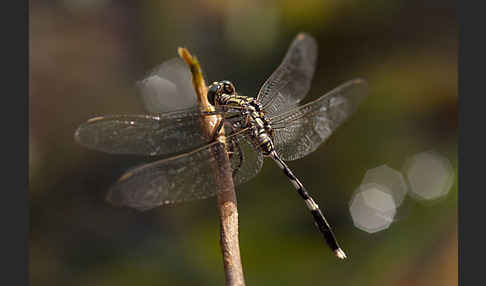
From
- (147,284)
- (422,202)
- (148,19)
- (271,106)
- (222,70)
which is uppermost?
(148,19)

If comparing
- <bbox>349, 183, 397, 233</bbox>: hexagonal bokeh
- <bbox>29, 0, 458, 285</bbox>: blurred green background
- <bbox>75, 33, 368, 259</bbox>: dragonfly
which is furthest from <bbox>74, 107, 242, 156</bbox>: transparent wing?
<bbox>349, 183, 397, 233</bbox>: hexagonal bokeh

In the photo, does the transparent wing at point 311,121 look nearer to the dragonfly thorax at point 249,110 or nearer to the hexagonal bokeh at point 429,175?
the dragonfly thorax at point 249,110

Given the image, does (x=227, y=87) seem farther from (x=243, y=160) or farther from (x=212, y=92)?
(x=243, y=160)

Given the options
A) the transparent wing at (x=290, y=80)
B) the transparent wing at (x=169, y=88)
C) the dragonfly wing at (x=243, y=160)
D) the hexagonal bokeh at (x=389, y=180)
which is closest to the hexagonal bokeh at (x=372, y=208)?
the hexagonal bokeh at (x=389, y=180)

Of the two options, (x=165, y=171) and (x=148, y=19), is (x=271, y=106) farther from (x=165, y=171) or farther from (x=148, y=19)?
(x=148, y=19)

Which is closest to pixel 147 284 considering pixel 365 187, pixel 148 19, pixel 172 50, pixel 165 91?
pixel 165 91

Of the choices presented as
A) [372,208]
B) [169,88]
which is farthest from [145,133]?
[372,208]
